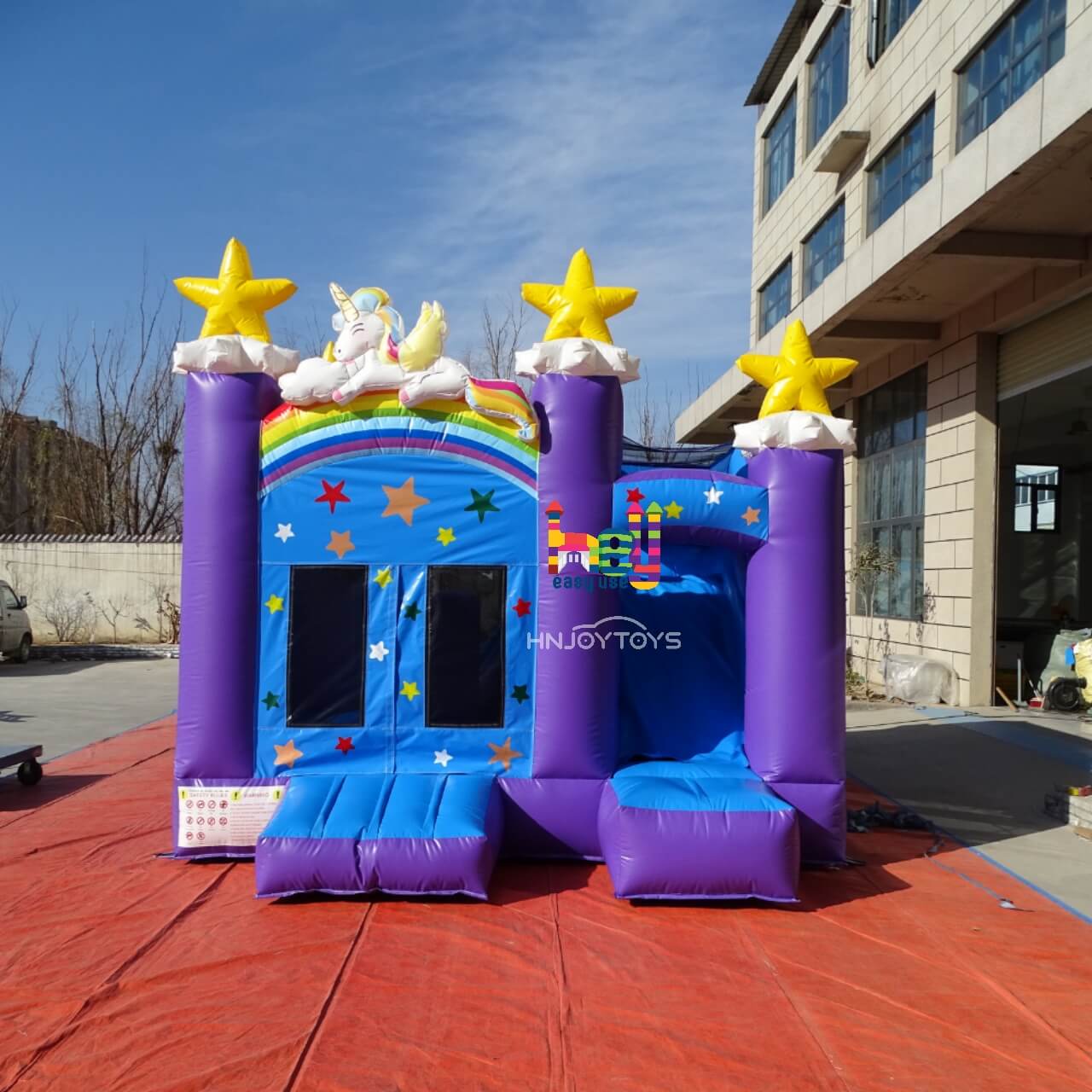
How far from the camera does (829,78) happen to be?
1538 centimetres

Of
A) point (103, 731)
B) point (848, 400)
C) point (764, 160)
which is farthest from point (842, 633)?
point (764, 160)

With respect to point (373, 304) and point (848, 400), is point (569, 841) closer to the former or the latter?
point (373, 304)

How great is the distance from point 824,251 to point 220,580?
41.0 feet

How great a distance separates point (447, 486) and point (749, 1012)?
3.09 m

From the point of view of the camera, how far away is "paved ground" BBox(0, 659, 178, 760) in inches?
378

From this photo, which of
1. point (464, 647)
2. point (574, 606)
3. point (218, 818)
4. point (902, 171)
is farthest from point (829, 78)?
point (218, 818)

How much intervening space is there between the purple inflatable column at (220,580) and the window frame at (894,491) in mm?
9136

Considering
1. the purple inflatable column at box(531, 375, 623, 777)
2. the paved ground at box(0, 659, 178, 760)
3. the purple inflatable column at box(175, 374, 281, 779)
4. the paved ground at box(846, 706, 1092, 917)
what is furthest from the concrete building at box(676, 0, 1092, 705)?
the paved ground at box(0, 659, 178, 760)

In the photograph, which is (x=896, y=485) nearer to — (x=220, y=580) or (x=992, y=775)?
(x=992, y=775)

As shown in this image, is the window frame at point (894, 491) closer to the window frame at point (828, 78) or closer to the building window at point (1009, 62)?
the building window at point (1009, 62)

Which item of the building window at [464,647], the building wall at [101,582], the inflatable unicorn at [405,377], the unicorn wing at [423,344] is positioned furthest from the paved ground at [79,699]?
the unicorn wing at [423,344]

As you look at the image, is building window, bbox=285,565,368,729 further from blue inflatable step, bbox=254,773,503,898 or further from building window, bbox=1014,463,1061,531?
building window, bbox=1014,463,1061,531

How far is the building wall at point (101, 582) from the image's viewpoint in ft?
61.0

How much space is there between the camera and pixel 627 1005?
3.79 m
